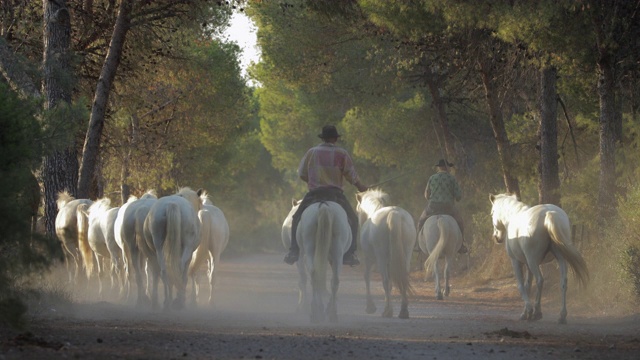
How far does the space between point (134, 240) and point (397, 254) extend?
4348 millimetres

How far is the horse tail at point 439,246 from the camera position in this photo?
19.3 m

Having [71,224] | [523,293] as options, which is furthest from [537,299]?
[71,224]

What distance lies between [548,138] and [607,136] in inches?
63.2

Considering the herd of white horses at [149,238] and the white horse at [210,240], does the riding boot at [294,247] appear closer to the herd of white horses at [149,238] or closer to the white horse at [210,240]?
the herd of white horses at [149,238]

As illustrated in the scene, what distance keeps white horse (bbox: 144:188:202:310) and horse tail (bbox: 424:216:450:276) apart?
18.7 ft

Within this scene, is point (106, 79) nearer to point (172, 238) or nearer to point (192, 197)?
point (192, 197)

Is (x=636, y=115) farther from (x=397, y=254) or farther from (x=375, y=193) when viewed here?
(x=397, y=254)

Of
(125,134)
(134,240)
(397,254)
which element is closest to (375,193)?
(397,254)

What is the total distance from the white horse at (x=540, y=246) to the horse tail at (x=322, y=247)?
10.0 feet

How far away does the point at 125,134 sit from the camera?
34.6 meters

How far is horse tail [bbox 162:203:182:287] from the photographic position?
1499 centimetres

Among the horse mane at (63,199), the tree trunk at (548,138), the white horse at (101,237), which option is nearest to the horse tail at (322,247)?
the white horse at (101,237)

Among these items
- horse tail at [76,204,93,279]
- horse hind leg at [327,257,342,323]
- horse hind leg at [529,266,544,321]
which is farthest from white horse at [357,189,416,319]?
horse tail at [76,204,93,279]

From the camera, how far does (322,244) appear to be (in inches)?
531
